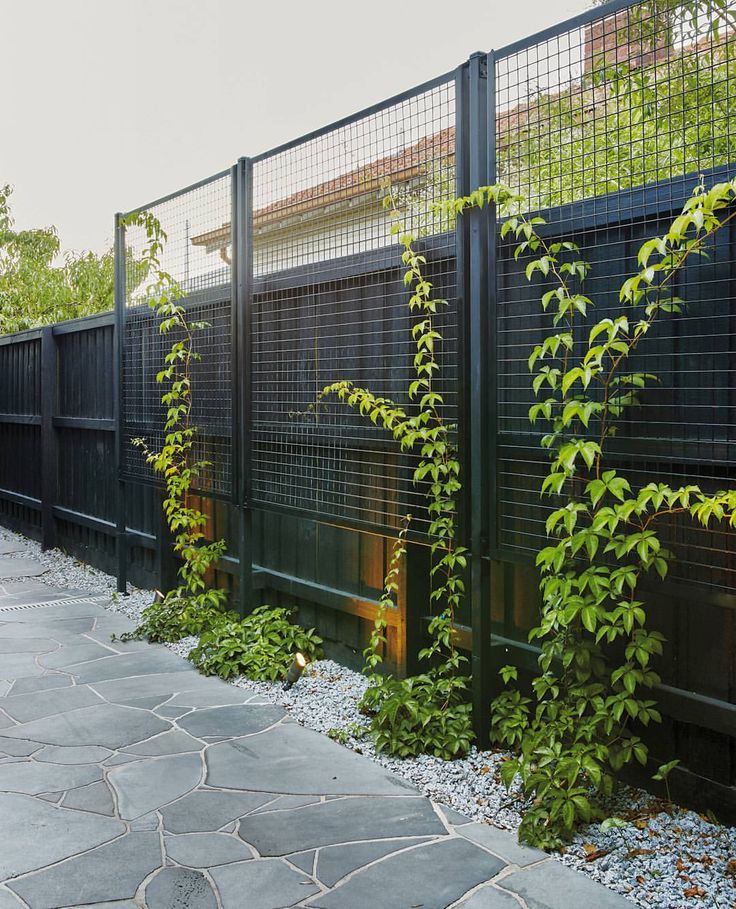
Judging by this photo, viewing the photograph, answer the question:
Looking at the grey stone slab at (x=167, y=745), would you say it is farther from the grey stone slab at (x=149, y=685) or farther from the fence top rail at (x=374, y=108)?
the fence top rail at (x=374, y=108)

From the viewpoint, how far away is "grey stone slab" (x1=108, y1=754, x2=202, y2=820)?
2611 mm

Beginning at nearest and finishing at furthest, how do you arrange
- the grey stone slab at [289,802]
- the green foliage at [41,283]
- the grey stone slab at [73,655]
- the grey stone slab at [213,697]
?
the grey stone slab at [289,802] → the grey stone slab at [213,697] → the grey stone slab at [73,655] → the green foliage at [41,283]

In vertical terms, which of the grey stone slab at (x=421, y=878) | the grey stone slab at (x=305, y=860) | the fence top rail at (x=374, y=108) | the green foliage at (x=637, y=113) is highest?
the fence top rail at (x=374, y=108)

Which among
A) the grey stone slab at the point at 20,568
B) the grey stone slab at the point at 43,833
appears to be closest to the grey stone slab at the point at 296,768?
the grey stone slab at the point at 43,833

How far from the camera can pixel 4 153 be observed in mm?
17094

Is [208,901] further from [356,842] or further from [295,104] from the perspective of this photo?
[295,104]

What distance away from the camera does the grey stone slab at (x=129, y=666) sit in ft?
13.0

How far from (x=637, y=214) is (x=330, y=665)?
2.54 m

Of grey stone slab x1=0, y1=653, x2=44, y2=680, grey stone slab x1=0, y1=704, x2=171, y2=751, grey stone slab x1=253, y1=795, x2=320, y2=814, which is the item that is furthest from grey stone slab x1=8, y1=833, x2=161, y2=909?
grey stone slab x1=0, y1=653, x2=44, y2=680

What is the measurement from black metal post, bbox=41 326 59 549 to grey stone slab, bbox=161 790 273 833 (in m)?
5.21

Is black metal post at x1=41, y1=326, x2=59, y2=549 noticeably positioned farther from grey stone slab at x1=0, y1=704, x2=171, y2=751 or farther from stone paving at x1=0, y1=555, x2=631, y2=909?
grey stone slab at x1=0, y1=704, x2=171, y2=751

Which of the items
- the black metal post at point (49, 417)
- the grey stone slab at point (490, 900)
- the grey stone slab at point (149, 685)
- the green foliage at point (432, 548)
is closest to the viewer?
the grey stone slab at point (490, 900)

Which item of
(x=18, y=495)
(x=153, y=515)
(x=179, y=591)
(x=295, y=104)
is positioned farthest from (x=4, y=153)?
(x=179, y=591)

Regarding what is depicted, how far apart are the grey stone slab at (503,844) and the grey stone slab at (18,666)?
99.2 inches
